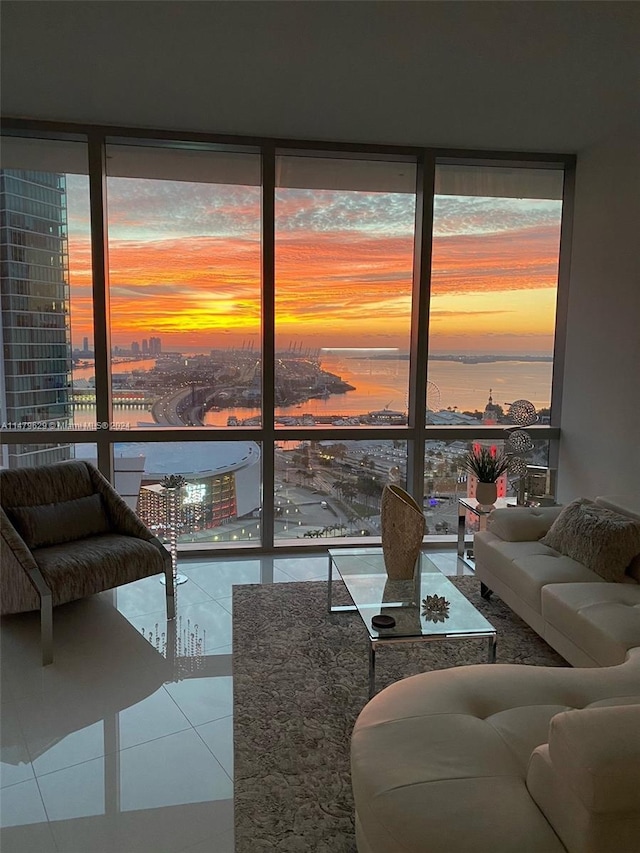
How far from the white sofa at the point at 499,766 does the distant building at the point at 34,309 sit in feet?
11.4

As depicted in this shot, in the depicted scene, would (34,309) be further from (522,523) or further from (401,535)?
(522,523)

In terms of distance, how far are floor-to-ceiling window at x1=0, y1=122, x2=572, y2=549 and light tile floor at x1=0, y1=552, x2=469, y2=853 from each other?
3.64 ft

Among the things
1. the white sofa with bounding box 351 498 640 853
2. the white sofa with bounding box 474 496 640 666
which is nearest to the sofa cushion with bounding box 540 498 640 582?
the white sofa with bounding box 474 496 640 666

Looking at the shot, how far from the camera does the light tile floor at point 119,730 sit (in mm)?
2104

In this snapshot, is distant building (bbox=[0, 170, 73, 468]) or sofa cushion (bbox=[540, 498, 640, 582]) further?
distant building (bbox=[0, 170, 73, 468])

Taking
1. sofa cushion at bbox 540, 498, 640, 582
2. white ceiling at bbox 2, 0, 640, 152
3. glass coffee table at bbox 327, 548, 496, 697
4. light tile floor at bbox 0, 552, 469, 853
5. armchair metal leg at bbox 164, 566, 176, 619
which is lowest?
light tile floor at bbox 0, 552, 469, 853

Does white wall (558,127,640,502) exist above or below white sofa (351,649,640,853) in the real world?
above

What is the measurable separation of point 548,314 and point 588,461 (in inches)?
50.3

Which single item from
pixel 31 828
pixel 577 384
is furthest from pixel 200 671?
pixel 577 384

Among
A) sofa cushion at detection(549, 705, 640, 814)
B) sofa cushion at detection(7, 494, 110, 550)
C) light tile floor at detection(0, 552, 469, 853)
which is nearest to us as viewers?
sofa cushion at detection(549, 705, 640, 814)

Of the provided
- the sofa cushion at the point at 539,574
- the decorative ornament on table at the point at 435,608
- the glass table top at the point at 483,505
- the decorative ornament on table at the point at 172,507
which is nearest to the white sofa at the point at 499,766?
the decorative ornament on table at the point at 435,608

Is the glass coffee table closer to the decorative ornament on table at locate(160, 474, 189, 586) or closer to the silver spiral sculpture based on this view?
the decorative ornament on table at locate(160, 474, 189, 586)

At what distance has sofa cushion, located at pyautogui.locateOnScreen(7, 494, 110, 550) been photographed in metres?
3.62

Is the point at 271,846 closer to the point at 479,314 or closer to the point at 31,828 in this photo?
the point at 31,828
